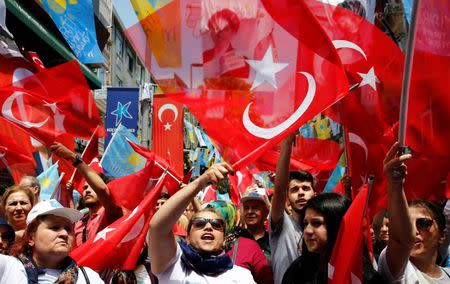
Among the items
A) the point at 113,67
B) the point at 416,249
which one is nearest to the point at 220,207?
the point at 416,249

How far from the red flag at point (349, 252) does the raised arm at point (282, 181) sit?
606 mm

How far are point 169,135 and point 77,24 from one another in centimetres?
289

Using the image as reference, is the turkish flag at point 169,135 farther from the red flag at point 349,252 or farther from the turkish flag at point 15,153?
the red flag at point 349,252

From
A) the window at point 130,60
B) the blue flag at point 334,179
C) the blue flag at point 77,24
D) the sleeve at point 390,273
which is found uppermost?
the window at point 130,60

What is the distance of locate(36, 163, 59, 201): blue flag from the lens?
5.76m

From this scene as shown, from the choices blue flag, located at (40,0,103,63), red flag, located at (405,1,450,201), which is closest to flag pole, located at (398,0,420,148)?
red flag, located at (405,1,450,201)

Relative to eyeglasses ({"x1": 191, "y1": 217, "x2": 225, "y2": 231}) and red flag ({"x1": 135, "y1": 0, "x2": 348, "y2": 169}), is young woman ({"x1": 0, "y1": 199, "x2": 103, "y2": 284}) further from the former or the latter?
red flag ({"x1": 135, "y1": 0, "x2": 348, "y2": 169})

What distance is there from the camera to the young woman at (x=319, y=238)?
3121 mm

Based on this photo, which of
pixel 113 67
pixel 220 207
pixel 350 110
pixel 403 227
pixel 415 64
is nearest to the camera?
pixel 403 227

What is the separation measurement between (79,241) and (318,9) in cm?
267

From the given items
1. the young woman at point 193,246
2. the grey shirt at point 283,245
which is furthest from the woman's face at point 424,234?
the young woman at point 193,246

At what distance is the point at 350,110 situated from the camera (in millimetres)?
4109

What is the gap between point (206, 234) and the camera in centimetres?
331

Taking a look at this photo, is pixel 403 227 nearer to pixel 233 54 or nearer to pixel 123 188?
pixel 233 54
